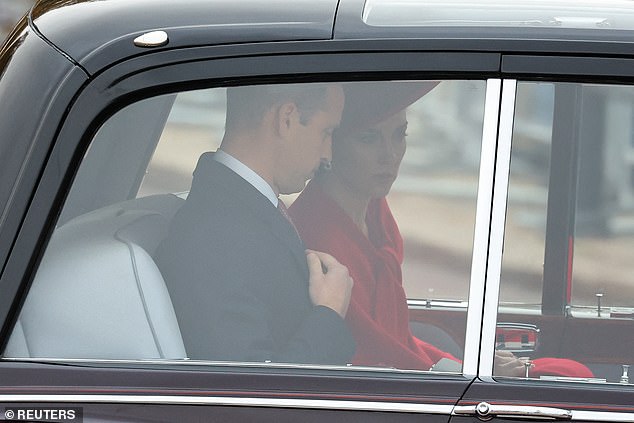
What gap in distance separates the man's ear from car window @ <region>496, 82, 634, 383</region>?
0.44m

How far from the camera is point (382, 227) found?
2123mm

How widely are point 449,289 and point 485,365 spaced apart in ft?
0.56

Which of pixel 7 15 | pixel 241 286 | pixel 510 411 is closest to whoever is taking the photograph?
pixel 510 411

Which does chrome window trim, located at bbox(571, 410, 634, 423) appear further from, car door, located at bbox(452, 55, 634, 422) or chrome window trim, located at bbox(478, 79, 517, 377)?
chrome window trim, located at bbox(478, 79, 517, 377)

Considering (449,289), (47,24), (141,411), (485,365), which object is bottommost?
(141,411)

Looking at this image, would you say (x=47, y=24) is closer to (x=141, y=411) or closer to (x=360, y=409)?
(x=141, y=411)

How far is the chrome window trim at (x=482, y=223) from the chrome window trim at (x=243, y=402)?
0.13 m

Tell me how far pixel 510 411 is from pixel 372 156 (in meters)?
0.56

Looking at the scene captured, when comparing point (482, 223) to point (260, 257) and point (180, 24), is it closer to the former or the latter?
point (260, 257)

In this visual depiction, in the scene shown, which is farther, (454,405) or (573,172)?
(573,172)

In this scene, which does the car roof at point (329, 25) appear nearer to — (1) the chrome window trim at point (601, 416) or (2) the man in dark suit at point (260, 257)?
(2) the man in dark suit at point (260, 257)

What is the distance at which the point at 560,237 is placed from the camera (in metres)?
2.15

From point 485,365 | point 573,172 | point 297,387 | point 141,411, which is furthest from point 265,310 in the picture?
point 573,172

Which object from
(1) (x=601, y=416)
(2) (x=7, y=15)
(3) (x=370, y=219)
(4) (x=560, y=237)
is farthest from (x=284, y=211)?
(2) (x=7, y=15)
